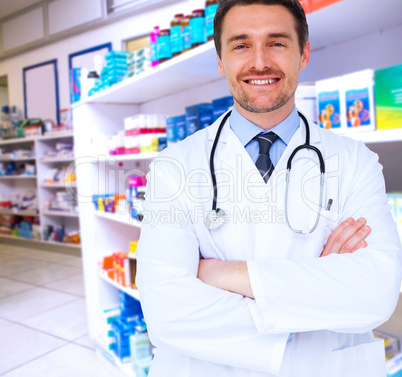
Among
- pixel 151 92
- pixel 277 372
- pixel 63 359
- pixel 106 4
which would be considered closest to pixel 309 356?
pixel 277 372

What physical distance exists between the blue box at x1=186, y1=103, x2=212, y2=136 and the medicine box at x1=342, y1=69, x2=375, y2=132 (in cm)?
79

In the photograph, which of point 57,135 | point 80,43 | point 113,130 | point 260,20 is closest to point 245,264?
point 260,20

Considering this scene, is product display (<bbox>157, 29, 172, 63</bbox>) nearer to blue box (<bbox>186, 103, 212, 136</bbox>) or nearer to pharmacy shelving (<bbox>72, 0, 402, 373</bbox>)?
pharmacy shelving (<bbox>72, 0, 402, 373</bbox>)

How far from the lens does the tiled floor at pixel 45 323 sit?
2961 mm

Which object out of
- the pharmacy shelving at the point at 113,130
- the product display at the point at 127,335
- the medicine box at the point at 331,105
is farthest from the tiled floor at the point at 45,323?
the medicine box at the point at 331,105

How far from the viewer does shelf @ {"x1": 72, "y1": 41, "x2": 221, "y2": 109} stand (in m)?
1.94

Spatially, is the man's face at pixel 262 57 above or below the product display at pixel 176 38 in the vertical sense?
below

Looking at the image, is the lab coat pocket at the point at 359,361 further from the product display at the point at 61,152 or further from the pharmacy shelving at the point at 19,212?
the pharmacy shelving at the point at 19,212

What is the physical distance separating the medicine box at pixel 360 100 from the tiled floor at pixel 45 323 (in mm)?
2336

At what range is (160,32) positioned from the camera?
7.16 ft

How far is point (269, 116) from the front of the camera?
1277mm

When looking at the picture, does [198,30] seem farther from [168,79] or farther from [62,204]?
[62,204]

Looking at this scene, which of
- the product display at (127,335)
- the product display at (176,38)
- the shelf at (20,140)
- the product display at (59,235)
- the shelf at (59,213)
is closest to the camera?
the product display at (176,38)

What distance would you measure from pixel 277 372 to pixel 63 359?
8.23 feet
